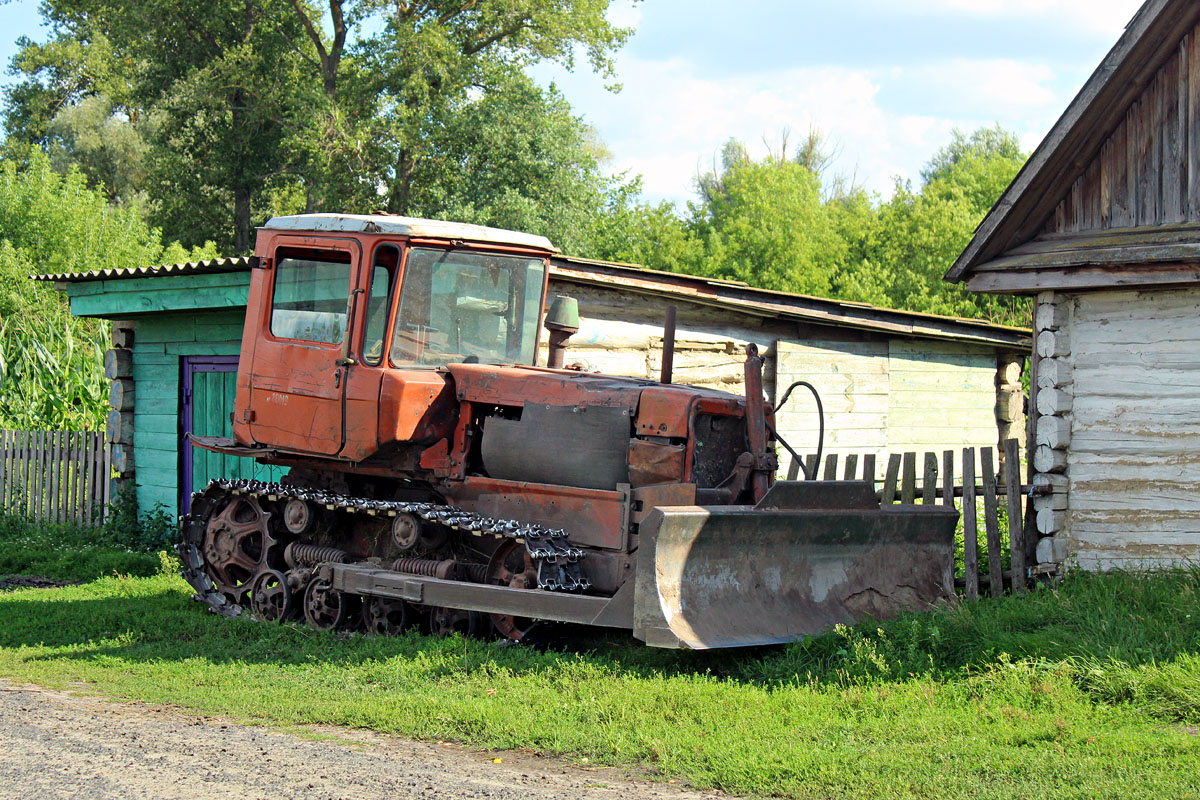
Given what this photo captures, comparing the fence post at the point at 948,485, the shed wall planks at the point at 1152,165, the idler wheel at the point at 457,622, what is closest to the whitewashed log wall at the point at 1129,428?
the shed wall planks at the point at 1152,165

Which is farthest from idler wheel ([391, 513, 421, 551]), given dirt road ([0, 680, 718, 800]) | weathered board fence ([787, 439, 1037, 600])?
weathered board fence ([787, 439, 1037, 600])

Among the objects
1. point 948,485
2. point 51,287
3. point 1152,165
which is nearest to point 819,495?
point 948,485

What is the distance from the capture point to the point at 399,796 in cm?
460

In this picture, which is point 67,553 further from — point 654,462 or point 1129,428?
point 1129,428

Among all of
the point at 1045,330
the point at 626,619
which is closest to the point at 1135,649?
the point at 626,619

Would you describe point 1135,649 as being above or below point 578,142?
below

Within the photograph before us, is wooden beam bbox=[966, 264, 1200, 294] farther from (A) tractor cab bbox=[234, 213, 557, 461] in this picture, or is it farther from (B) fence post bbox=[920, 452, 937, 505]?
(A) tractor cab bbox=[234, 213, 557, 461]

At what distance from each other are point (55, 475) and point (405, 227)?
25.9 feet

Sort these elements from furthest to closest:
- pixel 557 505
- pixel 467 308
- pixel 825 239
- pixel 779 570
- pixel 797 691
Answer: pixel 825 239 → pixel 467 308 → pixel 557 505 → pixel 779 570 → pixel 797 691

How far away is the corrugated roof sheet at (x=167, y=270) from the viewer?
1065cm

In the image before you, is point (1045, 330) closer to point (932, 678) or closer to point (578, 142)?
point (932, 678)

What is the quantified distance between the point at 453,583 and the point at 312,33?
2543 cm

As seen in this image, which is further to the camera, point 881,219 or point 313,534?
point 881,219

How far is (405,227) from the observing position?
781 centimetres
